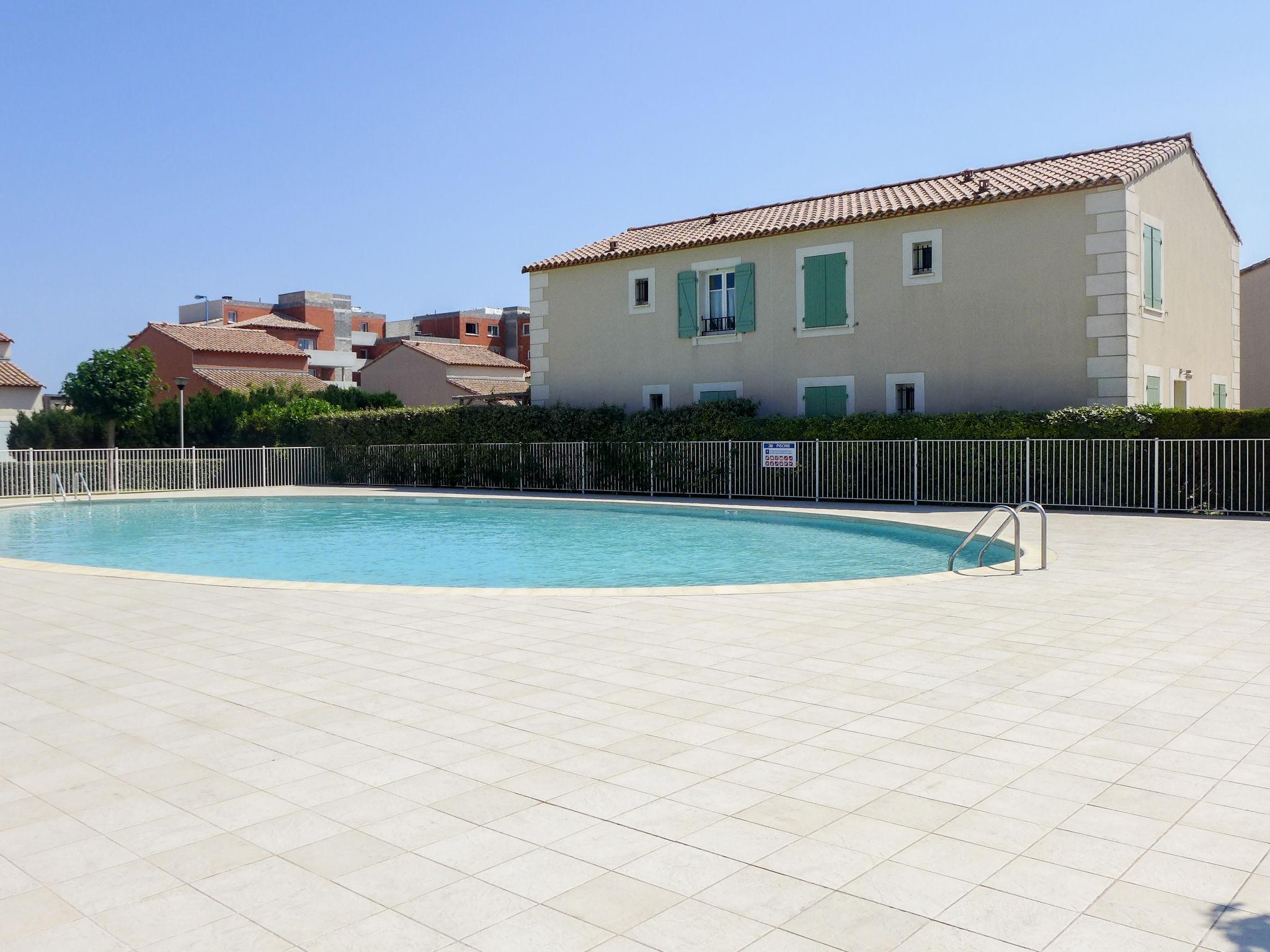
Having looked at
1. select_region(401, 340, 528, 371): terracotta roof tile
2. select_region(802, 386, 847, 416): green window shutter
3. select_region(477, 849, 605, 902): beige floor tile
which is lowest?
select_region(477, 849, 605, 902): beige floor tile

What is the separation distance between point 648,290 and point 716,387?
3259 mm

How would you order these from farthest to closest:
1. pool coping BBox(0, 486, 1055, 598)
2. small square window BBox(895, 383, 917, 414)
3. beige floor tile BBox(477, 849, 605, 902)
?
small square window BBox(895, 383, 917, 414), pool coping BBox(0, 486, 1055, 598), beige floor tile BBox(477, 849, 605, 902)

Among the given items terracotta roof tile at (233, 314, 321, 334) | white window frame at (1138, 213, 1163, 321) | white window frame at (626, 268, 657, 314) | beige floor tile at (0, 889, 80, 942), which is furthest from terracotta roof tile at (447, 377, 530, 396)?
beige floor tile at (0, 889, 80, 942)

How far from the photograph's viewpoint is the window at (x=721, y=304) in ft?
78.7

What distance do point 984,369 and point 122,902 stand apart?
63.5 feet

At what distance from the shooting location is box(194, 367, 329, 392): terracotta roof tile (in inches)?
1828

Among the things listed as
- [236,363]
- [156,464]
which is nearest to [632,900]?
[156,464]

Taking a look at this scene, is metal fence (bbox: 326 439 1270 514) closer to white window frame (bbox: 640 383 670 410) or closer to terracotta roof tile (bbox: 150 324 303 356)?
white window frame (bbox: 640 383 670 410)

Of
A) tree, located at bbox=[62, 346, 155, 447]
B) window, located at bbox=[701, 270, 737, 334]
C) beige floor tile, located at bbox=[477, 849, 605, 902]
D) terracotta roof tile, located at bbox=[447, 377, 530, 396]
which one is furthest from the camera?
terracotta roof tile, located at bbox=[447, 377, 530, 396]

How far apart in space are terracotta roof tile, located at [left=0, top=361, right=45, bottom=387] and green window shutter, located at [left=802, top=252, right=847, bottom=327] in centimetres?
3264

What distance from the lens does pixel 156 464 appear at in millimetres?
27062

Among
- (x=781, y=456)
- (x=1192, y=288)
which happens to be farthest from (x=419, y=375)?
(x=1192, y=288)

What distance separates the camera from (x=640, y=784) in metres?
4.22

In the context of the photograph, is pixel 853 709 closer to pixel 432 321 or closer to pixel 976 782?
pixel 976 782
